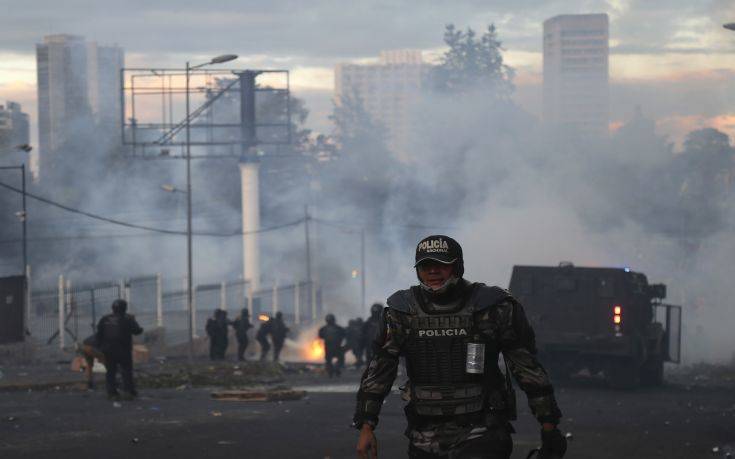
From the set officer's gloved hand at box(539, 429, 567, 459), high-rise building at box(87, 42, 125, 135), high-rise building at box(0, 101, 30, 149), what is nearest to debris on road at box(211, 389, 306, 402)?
officer's gloved hand at box(539, 429, 567, 459)

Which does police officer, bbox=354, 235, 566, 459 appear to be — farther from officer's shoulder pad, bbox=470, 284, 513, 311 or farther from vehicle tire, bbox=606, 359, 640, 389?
vehicle tire, bbox=606, 359, 640, 389

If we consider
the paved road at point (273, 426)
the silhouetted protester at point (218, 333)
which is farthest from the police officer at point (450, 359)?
the silhouetted protester at point (218, 333)

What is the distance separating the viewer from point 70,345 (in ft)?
107

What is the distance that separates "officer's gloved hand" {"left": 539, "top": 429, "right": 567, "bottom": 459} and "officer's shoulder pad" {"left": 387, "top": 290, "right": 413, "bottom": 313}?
894 mm

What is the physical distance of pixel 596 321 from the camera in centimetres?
2078

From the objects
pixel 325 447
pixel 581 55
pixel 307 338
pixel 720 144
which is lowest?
pixel 307 338

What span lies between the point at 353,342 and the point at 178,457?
15.1 meters

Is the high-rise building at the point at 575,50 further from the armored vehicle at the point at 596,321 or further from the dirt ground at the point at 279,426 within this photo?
the dirt ground at the point at 279,426

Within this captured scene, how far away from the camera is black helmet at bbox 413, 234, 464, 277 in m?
5.98

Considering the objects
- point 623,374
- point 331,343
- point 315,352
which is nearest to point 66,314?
point 315,352

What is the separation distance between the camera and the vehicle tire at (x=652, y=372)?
69.3ft

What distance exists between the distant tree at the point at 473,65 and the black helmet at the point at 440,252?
310 ft

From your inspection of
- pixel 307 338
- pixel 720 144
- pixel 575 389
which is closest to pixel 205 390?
pixel 575 389

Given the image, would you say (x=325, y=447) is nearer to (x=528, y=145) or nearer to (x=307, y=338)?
(x=307, y=338)
